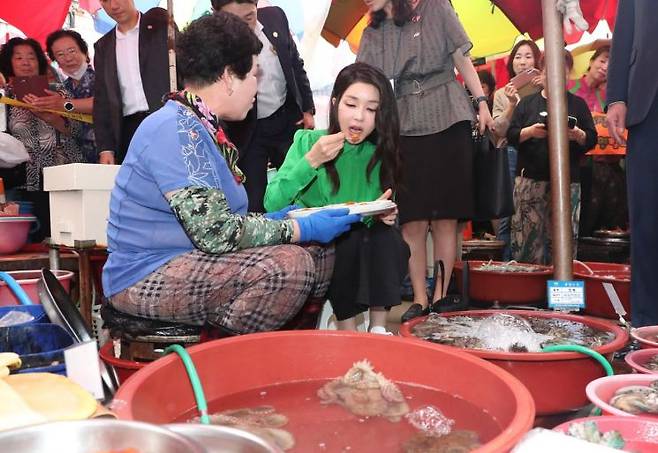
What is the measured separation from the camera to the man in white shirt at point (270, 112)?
285 centimetres

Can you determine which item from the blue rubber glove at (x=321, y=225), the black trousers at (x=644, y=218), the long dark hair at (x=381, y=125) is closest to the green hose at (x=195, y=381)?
the blue rubber glove at (x=321, y=225)

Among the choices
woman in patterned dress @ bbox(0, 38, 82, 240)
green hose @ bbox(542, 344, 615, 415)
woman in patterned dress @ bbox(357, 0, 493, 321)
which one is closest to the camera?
green hose @ bbox(542, 344, 615, 415)

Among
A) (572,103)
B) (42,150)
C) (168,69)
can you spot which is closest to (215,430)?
(168,69)

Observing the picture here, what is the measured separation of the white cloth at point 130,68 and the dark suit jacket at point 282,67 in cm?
54

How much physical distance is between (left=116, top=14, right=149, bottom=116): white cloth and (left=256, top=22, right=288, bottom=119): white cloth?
24.8 inches

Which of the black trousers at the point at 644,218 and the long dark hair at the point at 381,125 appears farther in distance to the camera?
the long dark hair at the point at 381,125

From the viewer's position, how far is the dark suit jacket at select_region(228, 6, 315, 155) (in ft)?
9.28

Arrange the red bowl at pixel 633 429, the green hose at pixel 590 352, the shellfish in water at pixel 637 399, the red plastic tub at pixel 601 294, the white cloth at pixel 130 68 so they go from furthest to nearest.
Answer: the white cloth at pixel 130 68 → the red plastic tub at pixel 601 294 → the green hose at pixel 590 352 → the shellfish in water at pixel 637 399 → the red bowl at pixel 633 429

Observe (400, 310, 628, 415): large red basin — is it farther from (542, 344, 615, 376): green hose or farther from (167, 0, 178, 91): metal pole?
(167, 0, 178, 91): metal pole

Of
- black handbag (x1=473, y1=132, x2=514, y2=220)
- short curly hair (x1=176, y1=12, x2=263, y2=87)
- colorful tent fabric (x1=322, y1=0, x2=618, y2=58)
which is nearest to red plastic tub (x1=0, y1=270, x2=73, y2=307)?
short curly hair (x1=176, y1=12, x2=263, y2=87)

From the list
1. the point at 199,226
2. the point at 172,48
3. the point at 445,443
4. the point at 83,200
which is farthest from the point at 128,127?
the point at 445,443

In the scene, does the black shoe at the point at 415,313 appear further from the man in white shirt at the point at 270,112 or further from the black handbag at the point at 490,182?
the man in white shirt at the point at 270,112

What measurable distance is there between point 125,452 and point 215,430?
4.0 inches

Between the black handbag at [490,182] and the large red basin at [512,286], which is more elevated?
the black handbag at [490,182]
